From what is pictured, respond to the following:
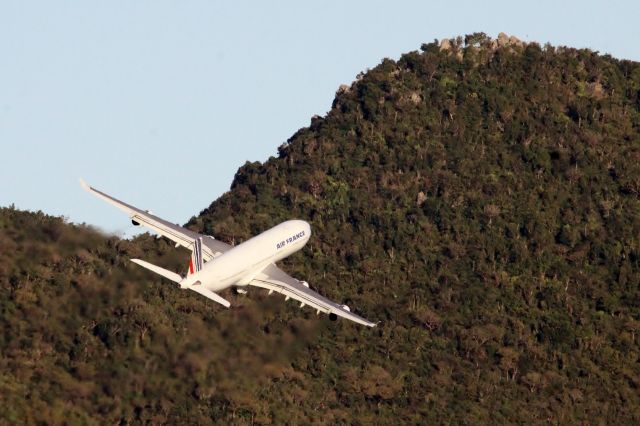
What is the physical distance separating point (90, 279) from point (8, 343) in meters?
9.49

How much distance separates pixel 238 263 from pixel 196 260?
466cm

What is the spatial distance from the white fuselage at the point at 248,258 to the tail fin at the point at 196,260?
0.40 meters

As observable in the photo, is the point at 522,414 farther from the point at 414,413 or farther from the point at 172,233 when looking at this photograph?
the point at 172,233

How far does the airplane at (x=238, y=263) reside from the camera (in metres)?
164

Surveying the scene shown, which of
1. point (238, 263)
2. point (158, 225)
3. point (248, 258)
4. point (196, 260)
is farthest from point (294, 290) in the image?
point (158, 225)

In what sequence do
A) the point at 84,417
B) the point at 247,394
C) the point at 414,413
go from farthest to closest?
the point at 414,413 < the point at 247,394 < the point at 84,417

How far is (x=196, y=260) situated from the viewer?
6467 inches

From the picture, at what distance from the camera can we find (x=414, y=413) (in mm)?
196125

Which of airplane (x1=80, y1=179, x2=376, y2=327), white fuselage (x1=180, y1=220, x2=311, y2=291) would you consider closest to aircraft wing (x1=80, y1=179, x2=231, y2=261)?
airplane (x1=80, y1=179, x2=376, y2=327)

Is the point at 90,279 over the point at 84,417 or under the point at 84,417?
over

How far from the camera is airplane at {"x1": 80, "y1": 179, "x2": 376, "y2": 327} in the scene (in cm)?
16388

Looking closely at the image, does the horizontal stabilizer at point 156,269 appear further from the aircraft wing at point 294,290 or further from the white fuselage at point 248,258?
the aircraft wing at point 294,290

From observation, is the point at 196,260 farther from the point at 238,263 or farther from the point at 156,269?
the point at 156,269

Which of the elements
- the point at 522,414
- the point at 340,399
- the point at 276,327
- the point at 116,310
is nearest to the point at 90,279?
the point at 116,310
